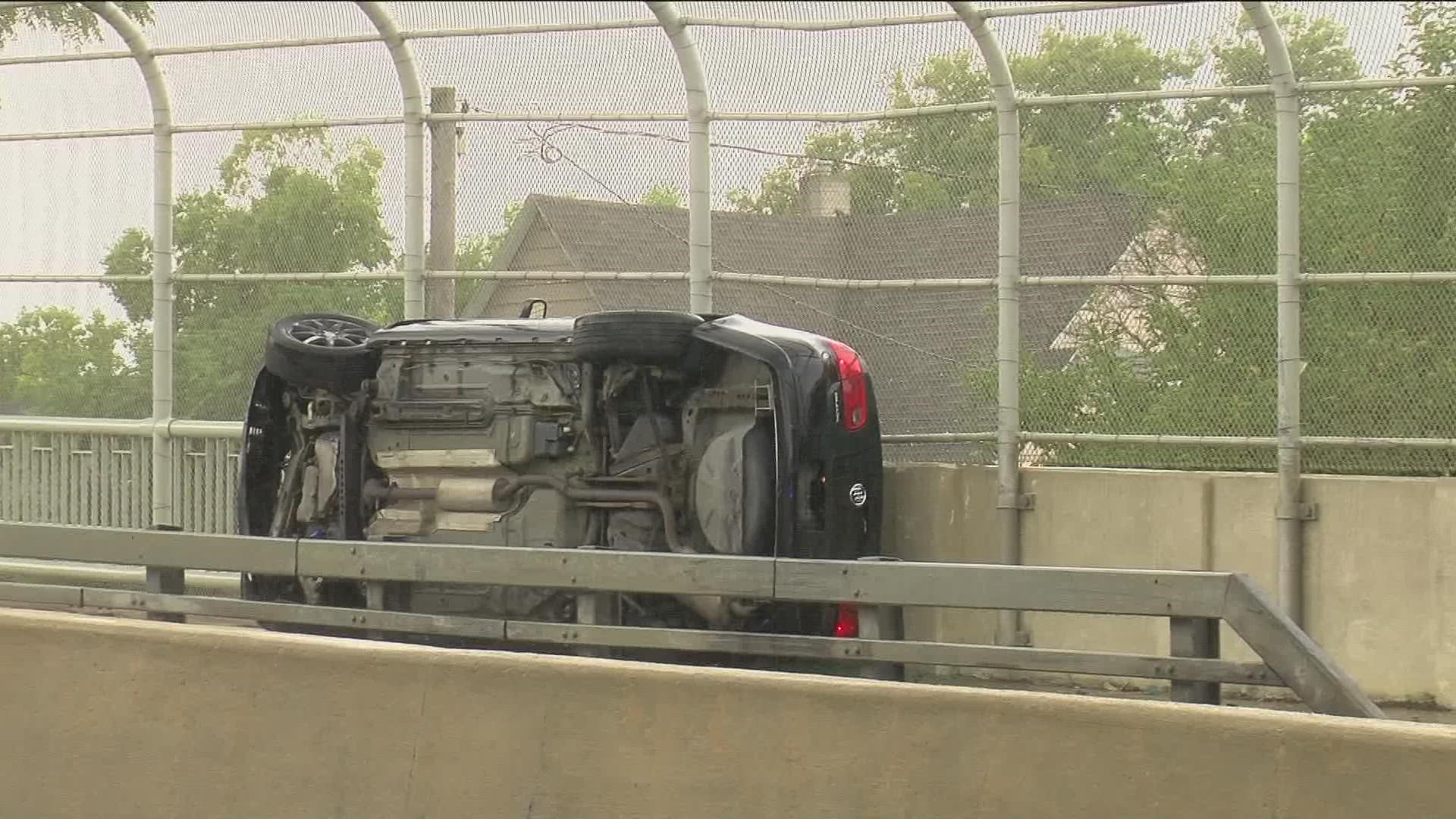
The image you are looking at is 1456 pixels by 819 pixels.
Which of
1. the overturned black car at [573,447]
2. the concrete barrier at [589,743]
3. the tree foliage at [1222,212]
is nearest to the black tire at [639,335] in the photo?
the overturned black car at [573,447]

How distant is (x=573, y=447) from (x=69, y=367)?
210 inches

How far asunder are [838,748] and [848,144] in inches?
255

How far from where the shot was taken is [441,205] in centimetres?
1223

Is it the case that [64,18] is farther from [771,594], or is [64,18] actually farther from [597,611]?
[771,594]

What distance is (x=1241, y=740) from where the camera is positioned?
4855 mm

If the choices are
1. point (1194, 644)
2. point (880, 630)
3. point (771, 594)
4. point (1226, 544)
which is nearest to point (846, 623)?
point (1226, 544)

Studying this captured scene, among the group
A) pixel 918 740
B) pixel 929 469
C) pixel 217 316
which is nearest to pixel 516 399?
pixel 929 469

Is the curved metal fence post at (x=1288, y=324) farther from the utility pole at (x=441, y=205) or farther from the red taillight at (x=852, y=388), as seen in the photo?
the utility pole at (x=441, y=205)

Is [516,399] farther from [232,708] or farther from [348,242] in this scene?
[232,708]

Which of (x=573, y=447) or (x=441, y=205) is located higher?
(x=441, y=205)

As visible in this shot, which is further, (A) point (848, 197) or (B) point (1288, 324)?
(A) point (848, 197)

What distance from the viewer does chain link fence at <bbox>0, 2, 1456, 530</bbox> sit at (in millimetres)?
10062

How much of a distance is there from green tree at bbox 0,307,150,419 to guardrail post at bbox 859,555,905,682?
309 inches

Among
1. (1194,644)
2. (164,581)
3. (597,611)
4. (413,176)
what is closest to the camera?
(1194,644)
